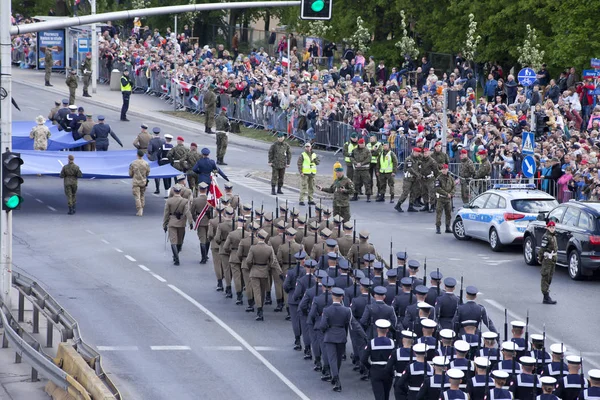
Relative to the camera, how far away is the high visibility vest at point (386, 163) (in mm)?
36250

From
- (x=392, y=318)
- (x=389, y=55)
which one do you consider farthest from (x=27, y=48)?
(x=392, y=318)

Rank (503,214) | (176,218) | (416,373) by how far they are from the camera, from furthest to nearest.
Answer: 1. (503,214)
2. (176,218)
3. (416,373)

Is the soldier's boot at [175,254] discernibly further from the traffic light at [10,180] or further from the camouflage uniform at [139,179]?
the traffic light at [10,180]

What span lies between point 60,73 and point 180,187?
120 feet

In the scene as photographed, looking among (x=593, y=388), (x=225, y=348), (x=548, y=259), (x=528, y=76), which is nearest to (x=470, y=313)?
(x=593, y=388)

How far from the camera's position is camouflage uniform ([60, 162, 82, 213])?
32.7 meters

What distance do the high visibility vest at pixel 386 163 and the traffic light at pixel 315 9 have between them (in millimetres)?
13541

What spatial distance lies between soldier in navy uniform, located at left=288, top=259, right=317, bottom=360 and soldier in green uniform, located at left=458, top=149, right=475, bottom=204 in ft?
46.9

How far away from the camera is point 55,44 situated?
6047 centimetres

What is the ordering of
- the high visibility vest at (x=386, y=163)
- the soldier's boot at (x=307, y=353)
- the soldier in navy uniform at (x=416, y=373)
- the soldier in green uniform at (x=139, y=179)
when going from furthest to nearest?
the high visibility vest at (x=386, y=163)
the soldier in green uniform at (x=139, y=179)
the soldier's boot at (x=307, y=353)
the soldier in navy uniform at (x=416, y=373)

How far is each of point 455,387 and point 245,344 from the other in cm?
666

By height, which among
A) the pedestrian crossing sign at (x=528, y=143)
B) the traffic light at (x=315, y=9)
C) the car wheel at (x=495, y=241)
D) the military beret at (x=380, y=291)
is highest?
the traffic light at (x=315, y=9)

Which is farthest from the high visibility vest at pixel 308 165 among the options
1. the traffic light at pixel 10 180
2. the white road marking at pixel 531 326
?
the traffic light at pixel 10 180

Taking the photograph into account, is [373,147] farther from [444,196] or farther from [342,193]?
[342,193]
